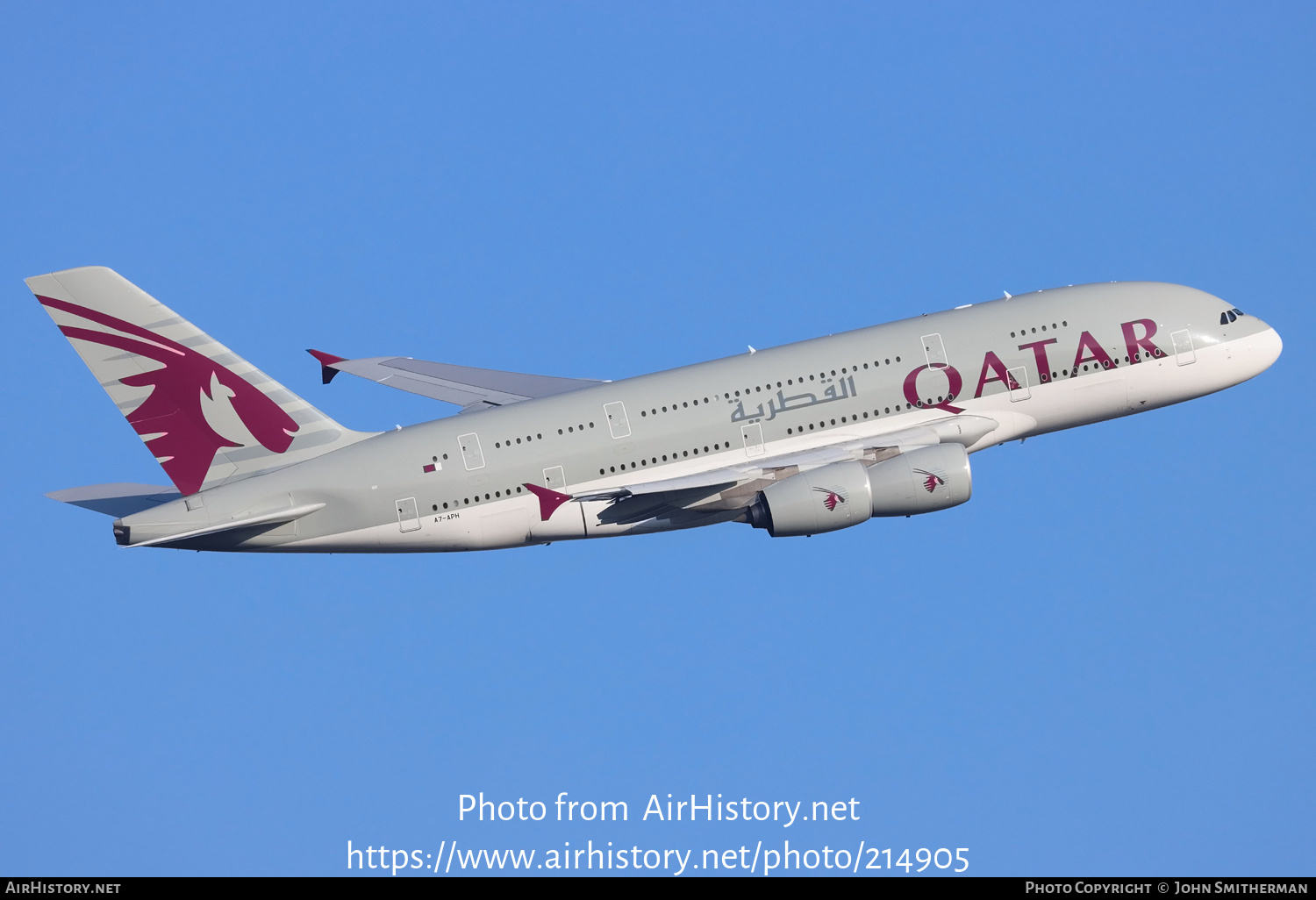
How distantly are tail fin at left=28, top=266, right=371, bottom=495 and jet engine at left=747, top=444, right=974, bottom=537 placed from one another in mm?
13570

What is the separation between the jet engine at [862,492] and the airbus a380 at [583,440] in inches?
2.3

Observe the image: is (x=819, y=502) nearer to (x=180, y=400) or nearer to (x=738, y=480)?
(x=738, y=480)

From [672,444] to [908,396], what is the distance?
7.58 metres

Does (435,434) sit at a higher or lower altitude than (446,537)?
higher

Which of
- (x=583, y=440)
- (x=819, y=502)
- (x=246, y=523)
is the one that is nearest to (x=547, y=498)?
(x=583, y=440)

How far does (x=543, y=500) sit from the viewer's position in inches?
1922

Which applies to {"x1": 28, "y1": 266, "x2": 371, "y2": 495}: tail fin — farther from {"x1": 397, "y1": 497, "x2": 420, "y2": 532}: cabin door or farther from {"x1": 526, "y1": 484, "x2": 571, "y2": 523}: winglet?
{"x1": 526, "y1": 484, "x2": 571, "y2": 523}: winglet

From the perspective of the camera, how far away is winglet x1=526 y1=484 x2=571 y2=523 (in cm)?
4853

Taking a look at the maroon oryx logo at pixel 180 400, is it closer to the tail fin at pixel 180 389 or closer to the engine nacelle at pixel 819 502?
the tail fin at pixel 180 389

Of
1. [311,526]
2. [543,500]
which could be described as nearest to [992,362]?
[543,500]

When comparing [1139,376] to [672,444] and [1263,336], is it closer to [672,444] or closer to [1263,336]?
[1263,336]

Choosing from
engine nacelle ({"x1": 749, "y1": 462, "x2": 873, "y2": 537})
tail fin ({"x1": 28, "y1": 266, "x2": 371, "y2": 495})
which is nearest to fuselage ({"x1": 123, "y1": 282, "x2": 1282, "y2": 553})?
tail fin ({"x1": 28, "y1": 266, "x2": 371, "y2": 495})

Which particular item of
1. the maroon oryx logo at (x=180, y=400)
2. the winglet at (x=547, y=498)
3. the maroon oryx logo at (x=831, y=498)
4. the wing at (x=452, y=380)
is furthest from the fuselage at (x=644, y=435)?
the wing at (x=452, y=380)

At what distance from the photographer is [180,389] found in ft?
161
